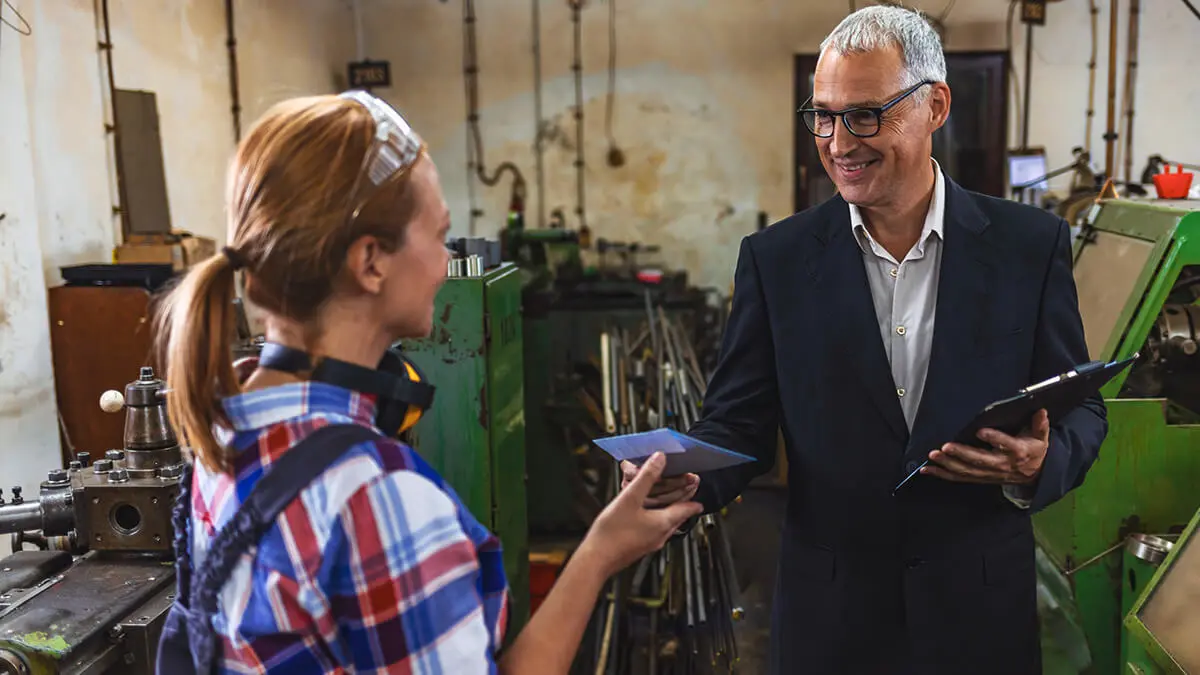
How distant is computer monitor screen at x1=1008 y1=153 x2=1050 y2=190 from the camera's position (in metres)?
4.79

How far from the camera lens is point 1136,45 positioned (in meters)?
4.92

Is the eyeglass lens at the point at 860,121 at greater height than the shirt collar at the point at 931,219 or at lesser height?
greater

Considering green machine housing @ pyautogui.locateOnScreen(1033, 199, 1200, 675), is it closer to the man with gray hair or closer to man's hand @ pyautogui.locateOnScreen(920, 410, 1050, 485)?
the man with gray hair

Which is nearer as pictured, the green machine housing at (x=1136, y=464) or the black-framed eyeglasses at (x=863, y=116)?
the black-framed eyeglasses at (x=863, y=116)

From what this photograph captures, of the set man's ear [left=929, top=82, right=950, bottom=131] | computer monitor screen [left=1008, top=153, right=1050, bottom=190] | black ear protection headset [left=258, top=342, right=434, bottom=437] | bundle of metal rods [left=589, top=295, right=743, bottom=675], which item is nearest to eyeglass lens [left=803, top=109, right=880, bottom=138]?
man's ear [left=929, top=82, right=950, bottom=131]

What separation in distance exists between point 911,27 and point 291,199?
0.96 m

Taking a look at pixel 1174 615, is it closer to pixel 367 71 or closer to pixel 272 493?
pixel 272 493

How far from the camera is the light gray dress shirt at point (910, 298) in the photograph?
1.39 m

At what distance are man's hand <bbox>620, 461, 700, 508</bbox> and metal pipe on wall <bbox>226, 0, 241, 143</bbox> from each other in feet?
10.9

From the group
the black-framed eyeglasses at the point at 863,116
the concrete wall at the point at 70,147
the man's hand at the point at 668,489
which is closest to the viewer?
the man's hand at the point at 668,489

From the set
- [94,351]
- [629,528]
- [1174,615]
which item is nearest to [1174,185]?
[1174,615]

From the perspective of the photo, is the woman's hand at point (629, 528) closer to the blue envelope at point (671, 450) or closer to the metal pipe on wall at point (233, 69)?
the blue envelope at point (671, 450)

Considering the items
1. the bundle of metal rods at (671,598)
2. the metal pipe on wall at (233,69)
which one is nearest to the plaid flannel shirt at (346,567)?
the bundle of metal rods at (671,598)

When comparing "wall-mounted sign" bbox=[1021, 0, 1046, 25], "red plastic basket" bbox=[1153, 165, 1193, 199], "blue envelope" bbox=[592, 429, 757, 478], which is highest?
"wall-mounted sign" bbox=[1021, 0, 1046, 25]
